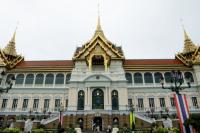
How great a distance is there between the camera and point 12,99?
3719cm

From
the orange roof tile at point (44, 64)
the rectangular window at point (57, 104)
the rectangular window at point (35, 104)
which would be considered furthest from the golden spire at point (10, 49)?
the rectangular window at point (57, 104)

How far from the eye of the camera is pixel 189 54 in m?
42.8

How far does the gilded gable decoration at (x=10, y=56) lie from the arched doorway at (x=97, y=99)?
17.3 metres

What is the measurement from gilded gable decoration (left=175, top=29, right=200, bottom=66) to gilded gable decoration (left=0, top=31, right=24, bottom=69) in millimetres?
31439

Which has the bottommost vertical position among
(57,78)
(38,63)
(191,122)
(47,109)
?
(191,122)

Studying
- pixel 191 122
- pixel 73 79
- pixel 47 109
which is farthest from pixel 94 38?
pixel 191 122

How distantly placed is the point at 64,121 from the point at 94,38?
16.1 meters

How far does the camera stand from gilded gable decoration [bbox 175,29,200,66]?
39.1m

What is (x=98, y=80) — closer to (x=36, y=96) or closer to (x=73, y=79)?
(x=73, y=79)

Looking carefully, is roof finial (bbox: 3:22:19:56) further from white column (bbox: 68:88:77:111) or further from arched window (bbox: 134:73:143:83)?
arched window (bbox: 134:73:143:83)

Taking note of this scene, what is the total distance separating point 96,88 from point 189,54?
2064cm

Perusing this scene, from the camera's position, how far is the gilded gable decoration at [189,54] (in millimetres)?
39125

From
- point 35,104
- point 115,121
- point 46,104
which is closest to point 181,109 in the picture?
point 115,121

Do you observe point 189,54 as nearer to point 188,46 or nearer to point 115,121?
point 188,46
